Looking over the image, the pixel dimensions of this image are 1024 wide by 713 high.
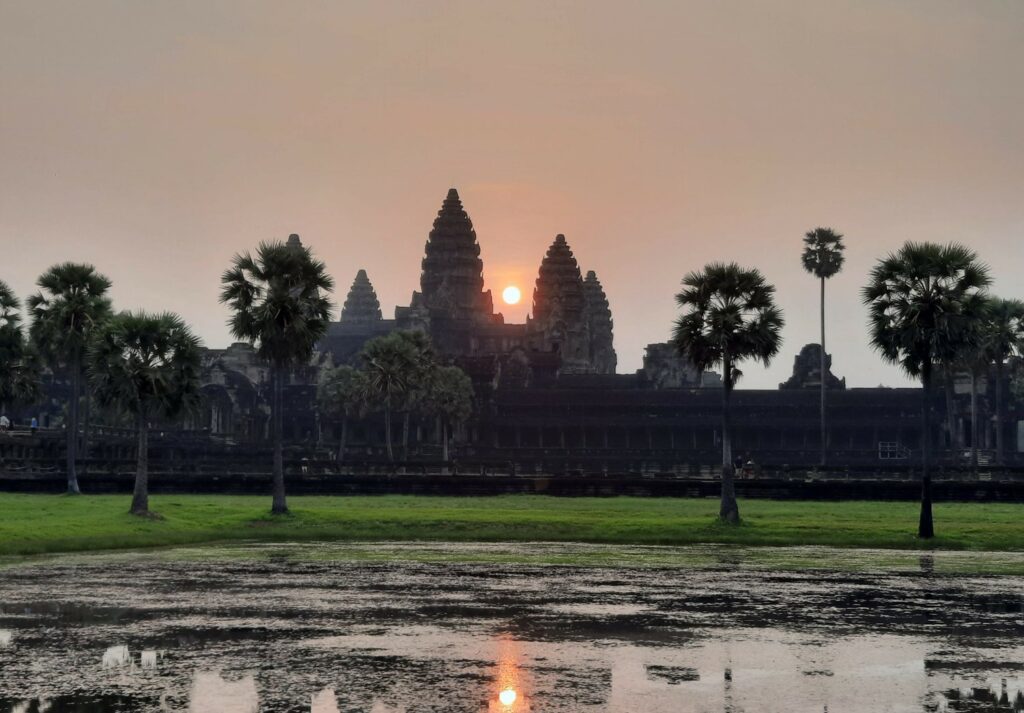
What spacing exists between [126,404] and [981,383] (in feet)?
305

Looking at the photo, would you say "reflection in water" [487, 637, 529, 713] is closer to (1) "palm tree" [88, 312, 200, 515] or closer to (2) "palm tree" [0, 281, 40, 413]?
(1) "palm tree" [88, 312, 200, 515]

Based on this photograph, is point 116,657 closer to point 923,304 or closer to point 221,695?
point 221,695

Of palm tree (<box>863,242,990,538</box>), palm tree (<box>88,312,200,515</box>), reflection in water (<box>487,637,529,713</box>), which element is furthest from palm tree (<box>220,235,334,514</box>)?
reflection in water (<box>487,637,529,713</box>)

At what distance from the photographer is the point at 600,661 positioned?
74.9 ft

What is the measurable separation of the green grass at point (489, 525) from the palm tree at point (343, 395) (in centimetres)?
5778

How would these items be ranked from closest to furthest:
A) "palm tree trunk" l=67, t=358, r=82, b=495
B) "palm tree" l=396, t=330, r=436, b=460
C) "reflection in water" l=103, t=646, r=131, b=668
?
1. "reflection in water" l=103, t=646, r=131, b=668
2. "palm tree trunk" l=67, t=358, r=82, b=495
3. "palm tree" l=396, t=330, r=436, b=460

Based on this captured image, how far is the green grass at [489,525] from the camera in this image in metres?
49.3

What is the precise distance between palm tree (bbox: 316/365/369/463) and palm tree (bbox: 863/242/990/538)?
224 feet

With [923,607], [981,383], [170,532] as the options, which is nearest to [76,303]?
[170,532]

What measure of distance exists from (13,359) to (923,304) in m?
50.1

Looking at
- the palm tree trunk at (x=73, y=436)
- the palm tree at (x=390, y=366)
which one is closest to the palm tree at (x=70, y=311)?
the palm tree trunk at (x=73, y=436)

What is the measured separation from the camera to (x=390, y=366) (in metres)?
115

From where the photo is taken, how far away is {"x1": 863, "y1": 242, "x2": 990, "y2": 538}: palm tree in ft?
175

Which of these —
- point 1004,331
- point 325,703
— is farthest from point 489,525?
point 1004,331
